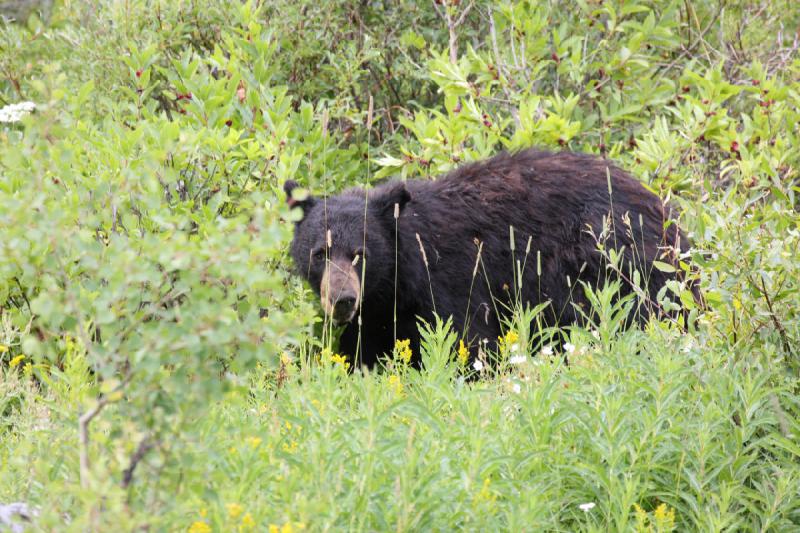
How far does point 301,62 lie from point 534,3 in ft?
6.26

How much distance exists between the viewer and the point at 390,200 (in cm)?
651

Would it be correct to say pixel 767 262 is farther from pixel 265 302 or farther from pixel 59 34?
pixel 59 34

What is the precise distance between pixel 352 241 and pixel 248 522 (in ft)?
12.1

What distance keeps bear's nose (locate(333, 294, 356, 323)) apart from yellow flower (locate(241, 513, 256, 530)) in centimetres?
318

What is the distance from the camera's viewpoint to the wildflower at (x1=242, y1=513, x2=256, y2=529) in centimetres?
285

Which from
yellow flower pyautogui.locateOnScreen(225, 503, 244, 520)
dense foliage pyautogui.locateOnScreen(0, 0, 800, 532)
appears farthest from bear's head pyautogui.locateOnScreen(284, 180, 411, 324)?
yellow flower pyautogui.locateOnScreen(225, 503, 244, 520)

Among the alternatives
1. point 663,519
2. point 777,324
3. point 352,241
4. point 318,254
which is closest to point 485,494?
point 663,519

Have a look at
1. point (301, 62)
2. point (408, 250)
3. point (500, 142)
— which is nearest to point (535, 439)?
point (408, 250)

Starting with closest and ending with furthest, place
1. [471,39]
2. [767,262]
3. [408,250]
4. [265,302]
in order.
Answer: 1. [265,302]
2. [767,262]
3. [408,250]
4. [471,39]

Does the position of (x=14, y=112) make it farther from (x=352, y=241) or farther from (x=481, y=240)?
(x=481, y=240)

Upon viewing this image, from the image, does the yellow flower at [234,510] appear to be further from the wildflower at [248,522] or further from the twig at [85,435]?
the twig at [85,435]

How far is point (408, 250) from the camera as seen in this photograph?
675cm

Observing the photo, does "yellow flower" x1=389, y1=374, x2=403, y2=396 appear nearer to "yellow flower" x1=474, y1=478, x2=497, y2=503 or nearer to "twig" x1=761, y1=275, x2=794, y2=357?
"yellow flower" x1=474, y1=478, x2=497, y2=503

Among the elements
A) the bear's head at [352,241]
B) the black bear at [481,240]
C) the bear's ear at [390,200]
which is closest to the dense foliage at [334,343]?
the bear's head at [352,241]
